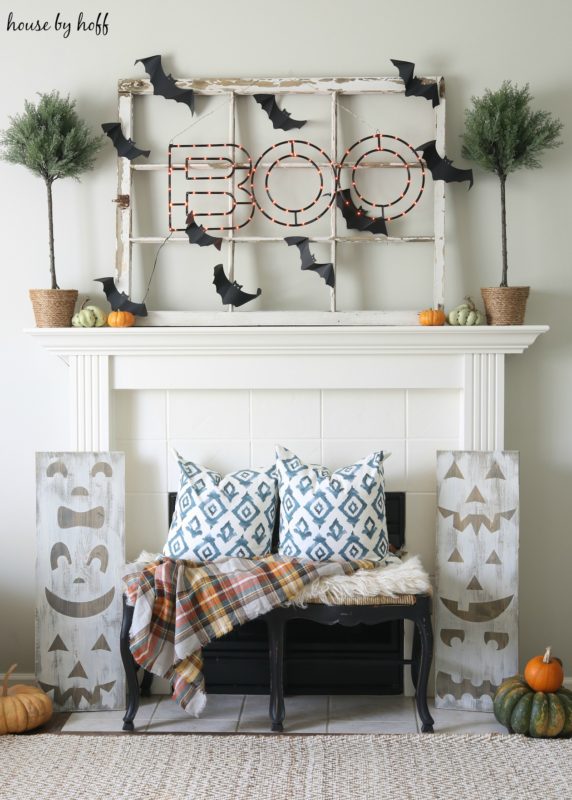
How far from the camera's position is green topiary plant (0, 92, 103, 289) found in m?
A: 3.26

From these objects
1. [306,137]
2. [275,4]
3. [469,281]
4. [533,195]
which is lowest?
[469,281]

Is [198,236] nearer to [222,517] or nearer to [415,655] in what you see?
[222,517]

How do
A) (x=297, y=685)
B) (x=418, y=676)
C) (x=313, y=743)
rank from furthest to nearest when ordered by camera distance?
(x=297, y=685) < (x=418, y=676) < (x=313, y=743)

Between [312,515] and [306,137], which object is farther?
[306,137]

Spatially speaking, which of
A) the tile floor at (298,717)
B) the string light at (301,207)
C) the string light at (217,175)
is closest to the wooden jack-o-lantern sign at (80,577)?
the tile floor at (298,717)

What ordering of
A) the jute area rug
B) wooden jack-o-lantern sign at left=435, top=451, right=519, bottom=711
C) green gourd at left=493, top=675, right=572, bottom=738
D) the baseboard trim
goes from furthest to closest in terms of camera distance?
1. the baseboard trim
2. wooden jack-o-lantern sign at left=435, top=451, right=519, bottom=711
3. green gourd at left=493, top=675, right=572, bottom=738
4. the jute area rug

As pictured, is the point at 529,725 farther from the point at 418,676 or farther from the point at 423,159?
the point at 423,159

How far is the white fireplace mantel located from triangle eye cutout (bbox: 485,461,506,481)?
13 cm

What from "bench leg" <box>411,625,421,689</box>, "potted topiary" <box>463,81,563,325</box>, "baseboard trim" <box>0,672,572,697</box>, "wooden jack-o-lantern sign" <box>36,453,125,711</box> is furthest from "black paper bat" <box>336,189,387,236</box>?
"baseboard trim" <box>0,672,572,697</box>

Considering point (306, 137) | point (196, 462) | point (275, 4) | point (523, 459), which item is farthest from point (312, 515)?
point (275, 4)

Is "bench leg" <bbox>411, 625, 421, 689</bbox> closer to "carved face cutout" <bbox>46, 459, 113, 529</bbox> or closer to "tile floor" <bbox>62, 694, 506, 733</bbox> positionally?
"tile floor" <bbox>62, 694, 506, 733</bbox>

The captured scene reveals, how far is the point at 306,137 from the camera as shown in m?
3.40

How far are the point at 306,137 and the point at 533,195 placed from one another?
876mm

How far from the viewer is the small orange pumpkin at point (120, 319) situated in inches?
131
